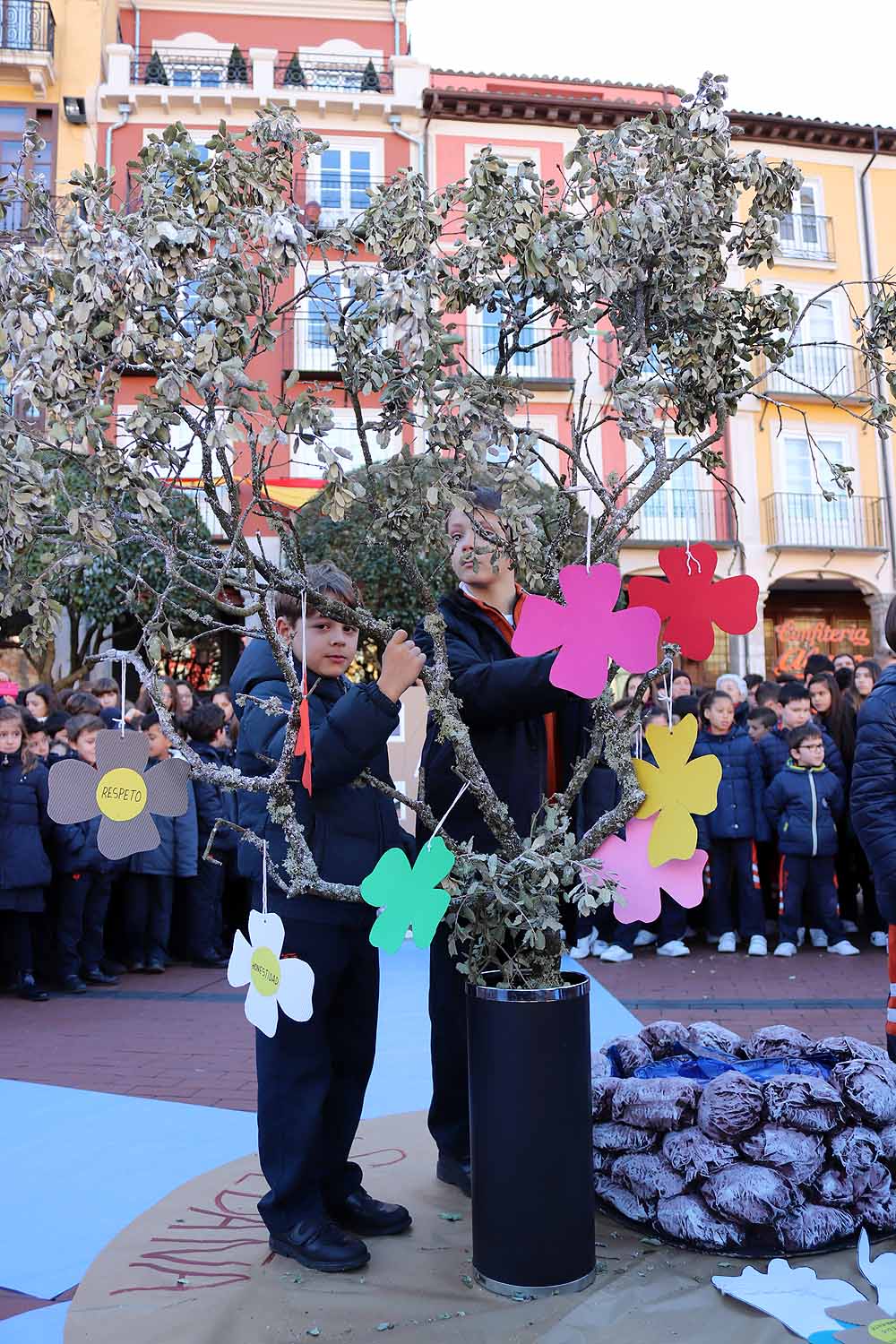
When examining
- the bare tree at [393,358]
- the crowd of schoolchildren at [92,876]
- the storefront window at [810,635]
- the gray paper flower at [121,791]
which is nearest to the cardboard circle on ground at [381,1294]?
the bare tree at [393,358]

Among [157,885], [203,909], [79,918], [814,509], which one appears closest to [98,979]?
[79,918]

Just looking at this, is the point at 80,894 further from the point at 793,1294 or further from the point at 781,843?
the point at 793,1294

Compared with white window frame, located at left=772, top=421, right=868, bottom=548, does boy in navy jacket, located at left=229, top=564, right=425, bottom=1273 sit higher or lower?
lower

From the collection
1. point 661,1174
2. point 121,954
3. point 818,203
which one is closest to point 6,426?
point 661,1174

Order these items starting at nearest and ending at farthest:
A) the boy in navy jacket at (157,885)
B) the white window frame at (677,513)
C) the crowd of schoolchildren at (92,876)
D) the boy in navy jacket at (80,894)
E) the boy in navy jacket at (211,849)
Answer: the crowd of schoolchildren at (92,876) → the boy in navy jacket at (80,894) → the boy in navy jacket at (157,885) → the boy in navy jacket at (211,849) → the white window frame at (677,513)

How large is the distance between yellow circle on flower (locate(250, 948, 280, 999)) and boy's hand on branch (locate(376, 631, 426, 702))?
2.10 feet

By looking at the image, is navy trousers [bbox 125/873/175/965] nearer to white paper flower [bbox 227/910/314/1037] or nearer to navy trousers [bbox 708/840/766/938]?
navy trousers [bbox 708/840/766/938]

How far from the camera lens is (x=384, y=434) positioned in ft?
7.83

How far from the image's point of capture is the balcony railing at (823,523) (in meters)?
20.2

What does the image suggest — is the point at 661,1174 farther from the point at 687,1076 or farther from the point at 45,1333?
the point at 45,1333

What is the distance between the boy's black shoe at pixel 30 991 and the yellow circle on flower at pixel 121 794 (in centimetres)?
420

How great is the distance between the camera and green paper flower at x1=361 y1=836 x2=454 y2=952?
91.7 inches

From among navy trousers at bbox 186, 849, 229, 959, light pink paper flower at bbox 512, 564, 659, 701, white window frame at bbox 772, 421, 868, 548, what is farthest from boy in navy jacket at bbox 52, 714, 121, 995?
white window frame at bbox 772, 421, 868, 548

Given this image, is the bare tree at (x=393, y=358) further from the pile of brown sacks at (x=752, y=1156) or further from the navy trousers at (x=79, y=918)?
the navy trousers at (x=79, y=918)
